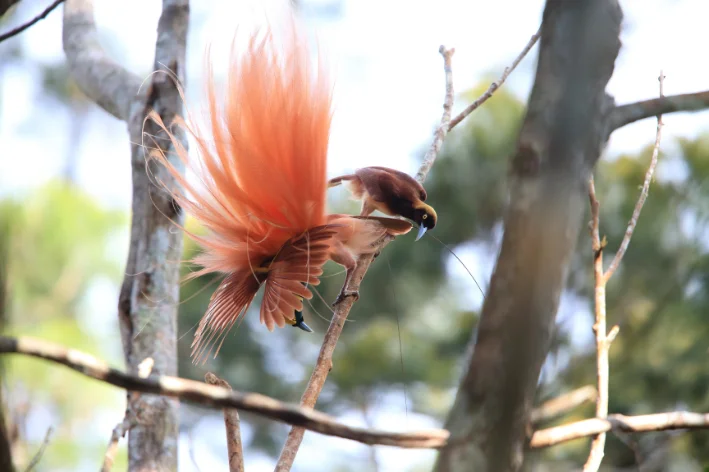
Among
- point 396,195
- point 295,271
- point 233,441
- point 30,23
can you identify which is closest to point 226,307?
point 295,271

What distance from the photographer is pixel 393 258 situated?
17.6ft

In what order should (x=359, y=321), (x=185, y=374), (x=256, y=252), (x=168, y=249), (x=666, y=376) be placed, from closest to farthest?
(x=256, y=252) → (x=168, y=249) → (x=666, y=376) → (x=185, y=374) → (x=359, y=321)

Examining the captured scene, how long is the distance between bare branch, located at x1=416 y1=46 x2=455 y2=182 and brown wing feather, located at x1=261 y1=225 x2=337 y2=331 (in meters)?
0.33

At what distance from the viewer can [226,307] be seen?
138 cm

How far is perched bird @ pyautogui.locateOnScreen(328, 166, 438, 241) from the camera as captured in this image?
4.66ft

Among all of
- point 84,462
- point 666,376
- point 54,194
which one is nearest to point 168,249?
point 84,462

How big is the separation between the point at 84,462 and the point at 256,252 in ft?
11.0

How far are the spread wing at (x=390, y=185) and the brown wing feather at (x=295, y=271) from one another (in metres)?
0.16

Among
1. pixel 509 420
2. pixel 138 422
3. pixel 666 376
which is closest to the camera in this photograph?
pixel 509 420

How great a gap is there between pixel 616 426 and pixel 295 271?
696 millimetres

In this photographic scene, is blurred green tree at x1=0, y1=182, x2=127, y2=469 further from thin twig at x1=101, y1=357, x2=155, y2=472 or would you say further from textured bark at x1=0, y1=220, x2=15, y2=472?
textured bark at x1=0, y1=220, x2=15, y2=472

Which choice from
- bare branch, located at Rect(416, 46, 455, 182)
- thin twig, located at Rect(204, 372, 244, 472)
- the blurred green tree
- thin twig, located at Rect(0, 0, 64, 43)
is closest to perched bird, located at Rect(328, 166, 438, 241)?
bare branch, located at Rect(416, 46, 455, 182)

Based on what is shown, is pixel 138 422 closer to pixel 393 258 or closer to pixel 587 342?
pixel 587 342

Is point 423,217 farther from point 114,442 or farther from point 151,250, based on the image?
point 114,442
